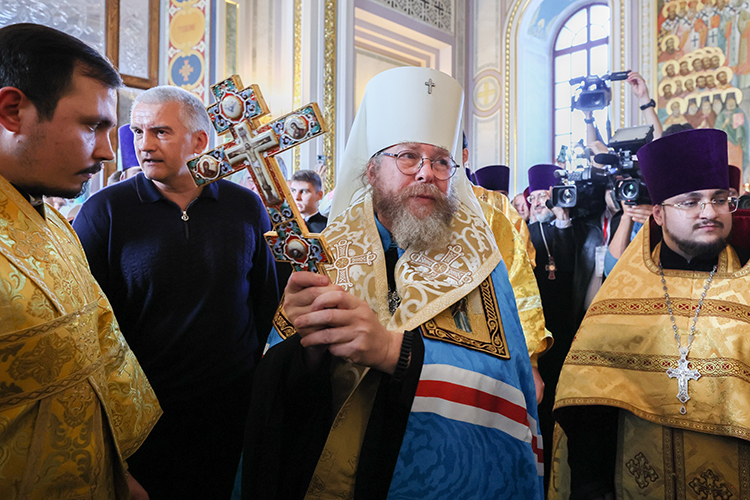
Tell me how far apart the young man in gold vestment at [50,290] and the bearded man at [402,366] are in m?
0.39


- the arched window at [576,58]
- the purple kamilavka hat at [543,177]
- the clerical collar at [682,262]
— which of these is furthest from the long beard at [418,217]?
the arched window at [576,58]

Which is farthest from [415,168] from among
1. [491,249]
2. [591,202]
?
[591,202]

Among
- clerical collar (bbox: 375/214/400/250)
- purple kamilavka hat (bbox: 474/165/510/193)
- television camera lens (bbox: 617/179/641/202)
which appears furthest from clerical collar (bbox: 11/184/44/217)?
purple kamilavka hat (bbox: 474/165/510/193)

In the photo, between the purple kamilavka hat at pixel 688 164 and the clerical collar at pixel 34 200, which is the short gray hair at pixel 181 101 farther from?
the purple kamilavka hat at pixel 688 164

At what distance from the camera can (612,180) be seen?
372 centimetres

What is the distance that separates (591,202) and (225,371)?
2.99m

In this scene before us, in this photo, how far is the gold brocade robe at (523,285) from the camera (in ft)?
8.70

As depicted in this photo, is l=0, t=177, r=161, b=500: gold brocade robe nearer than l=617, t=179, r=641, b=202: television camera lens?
Yes

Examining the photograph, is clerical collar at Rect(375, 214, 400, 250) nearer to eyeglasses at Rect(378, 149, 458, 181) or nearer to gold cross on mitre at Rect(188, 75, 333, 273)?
eyeglasses at Rect(378, 149, 458, 181)

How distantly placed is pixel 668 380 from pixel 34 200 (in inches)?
80.8

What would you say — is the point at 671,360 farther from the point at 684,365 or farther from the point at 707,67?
the point at 707,67

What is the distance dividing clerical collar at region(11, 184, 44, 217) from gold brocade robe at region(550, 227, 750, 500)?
1819mm

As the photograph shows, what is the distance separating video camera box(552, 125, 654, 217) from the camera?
310 cm

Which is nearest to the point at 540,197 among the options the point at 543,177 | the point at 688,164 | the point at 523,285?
the point at 543,177
